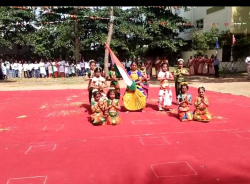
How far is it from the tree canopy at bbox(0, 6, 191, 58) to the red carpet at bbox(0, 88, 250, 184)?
1399 cm

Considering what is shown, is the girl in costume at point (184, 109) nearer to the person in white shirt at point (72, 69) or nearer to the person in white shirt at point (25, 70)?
the person in white shirt at point (72, 69)

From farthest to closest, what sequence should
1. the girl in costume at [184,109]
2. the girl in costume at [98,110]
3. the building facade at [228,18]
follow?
the building facade at [228,18] < the girl in costume at [184,109] < the girl in costume at [98,110]

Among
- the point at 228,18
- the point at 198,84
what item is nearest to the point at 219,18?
the point at 228,18

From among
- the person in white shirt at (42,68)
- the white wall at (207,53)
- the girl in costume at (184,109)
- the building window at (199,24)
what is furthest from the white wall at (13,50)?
the girl in costume at (184,109)

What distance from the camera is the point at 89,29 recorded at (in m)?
21.3

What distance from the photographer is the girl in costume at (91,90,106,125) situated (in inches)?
224

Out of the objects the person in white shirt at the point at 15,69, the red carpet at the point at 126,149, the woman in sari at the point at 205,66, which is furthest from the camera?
the person in white shirt at the point at 15,69

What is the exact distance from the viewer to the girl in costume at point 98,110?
224 inches

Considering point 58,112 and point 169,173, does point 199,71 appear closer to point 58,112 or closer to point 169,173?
point 58,112

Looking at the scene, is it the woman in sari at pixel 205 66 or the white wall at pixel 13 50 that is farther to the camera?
the white wall at pixel 13 50

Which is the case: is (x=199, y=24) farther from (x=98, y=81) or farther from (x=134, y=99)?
(x=98, y=81)

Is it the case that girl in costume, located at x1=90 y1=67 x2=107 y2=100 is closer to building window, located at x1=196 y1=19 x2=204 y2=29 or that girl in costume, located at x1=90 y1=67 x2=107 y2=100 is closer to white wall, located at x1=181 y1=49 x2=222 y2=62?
white wall, located at x1=181 y1=49 x2=222 y2=62

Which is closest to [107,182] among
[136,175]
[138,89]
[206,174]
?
[136,175]

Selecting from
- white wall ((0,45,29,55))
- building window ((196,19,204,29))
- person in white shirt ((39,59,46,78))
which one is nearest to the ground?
person in white shirt ((39,59,46,78))
